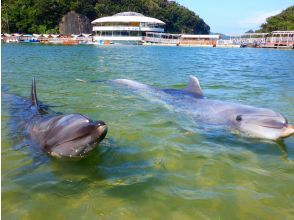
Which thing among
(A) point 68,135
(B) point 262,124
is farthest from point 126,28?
(A) point 68,135

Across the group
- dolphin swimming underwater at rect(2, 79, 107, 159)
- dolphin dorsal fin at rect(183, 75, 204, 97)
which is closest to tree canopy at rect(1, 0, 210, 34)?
dolphin dorsal fin at rect(183, 75, 204, 97)

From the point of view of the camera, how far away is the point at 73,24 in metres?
96.9

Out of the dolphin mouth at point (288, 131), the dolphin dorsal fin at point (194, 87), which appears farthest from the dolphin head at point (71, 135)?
the dolphin dorsal fin at point (194, 87)

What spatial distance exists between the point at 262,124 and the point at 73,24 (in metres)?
97.8

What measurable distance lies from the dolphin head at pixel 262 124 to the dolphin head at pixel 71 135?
105 inches

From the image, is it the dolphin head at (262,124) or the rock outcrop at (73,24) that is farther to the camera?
the rock outcrop at (73,24)

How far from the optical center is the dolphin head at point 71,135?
11.8 feet

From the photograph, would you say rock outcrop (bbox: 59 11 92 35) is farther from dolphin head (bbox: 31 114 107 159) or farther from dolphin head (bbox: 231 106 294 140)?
dolphin head (bbox: 31 114 107 159)

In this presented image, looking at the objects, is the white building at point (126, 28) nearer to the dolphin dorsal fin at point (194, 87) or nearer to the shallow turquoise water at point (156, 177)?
the dolphin dorsal fin at point (194, 87)

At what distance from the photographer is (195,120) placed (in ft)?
20.3

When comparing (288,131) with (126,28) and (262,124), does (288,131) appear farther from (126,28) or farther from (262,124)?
(126,28)

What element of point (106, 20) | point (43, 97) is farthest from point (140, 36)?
point (43, 97)

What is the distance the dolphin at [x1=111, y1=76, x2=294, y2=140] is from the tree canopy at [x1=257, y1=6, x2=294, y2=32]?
89731 mm

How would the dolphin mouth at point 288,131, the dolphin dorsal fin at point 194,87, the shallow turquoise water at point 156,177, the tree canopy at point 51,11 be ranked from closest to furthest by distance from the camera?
the shallow turquoise water at point 156,177
the dolphin mouth at point 288,131
the dolphin dorsal fin at point 194,87
the tree canopy at point 51,11
